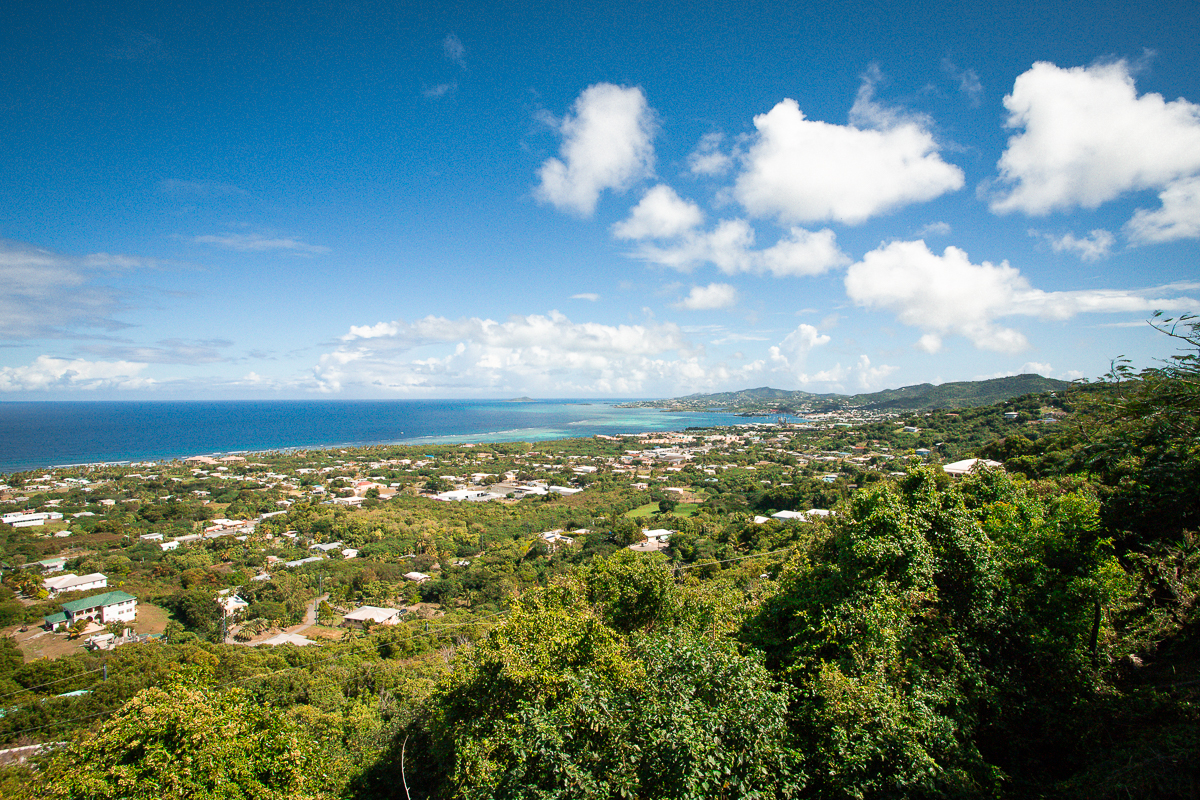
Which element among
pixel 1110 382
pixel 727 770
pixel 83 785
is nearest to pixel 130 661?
pixel 83 785

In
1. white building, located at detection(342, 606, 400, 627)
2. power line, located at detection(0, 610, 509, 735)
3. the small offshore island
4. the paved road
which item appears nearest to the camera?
the small offshore island

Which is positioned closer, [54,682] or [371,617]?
[54,682]

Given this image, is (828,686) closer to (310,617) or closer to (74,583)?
(310,617)

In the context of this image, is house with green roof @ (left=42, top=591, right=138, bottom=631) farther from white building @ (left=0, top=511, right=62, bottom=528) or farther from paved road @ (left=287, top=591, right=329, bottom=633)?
white building @ (left=0, top=511, right=62, bottom=528)

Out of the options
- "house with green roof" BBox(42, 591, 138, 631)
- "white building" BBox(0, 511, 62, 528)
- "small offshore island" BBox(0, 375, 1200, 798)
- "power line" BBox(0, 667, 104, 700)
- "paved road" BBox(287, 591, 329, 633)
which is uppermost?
"small offshore island" BBox(0, 375, 1200, 798)

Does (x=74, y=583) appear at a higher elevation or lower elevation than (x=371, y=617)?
higher

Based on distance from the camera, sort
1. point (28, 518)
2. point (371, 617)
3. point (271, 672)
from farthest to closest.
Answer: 1. point (28, 518)
2. point (371, 617)
3. point (271, 672)

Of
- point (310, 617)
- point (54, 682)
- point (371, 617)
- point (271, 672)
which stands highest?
point (54, 682)

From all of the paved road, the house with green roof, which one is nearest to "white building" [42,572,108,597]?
the house with green roof

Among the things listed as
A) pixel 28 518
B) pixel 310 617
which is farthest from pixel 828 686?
pixel 28 518
